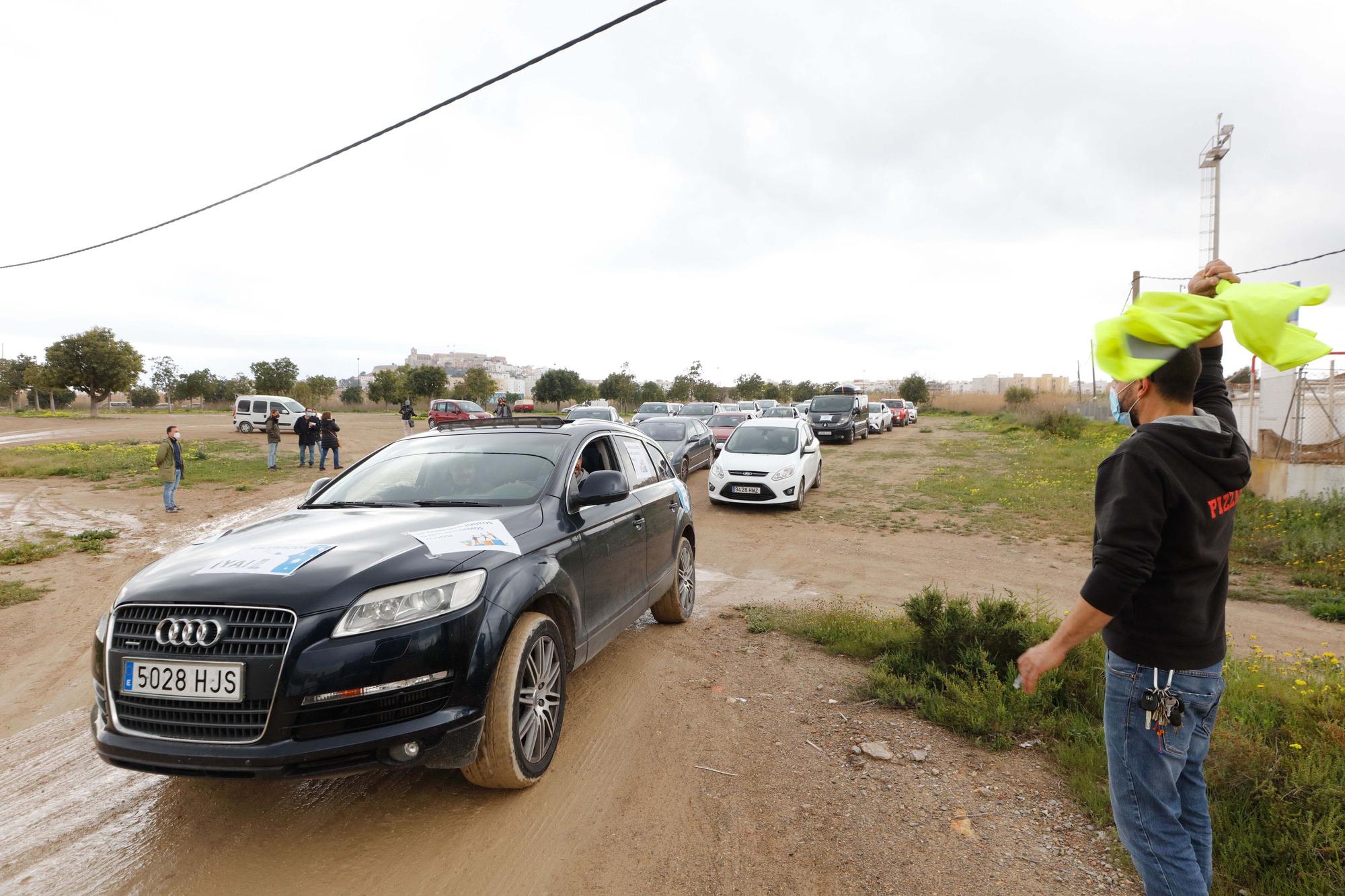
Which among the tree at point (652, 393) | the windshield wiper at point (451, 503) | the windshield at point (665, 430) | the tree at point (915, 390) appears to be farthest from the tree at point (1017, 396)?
the windshield wiper at point (451, 503)

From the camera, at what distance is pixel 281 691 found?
105 inches

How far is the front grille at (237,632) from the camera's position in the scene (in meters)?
2.69

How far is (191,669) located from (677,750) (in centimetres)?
236

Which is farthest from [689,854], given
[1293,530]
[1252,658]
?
[1293,530]

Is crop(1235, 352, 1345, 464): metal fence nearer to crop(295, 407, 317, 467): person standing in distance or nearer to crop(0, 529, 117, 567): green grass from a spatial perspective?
crop(0, 529, 117, 567): green grass

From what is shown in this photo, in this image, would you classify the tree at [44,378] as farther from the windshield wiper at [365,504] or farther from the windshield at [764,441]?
the windshield wiper at [365,504]

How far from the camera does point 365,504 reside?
414 centimetres

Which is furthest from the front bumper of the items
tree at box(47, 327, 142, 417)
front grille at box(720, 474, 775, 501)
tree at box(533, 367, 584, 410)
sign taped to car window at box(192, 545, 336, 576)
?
tree at box(533, 367, 584, 410)

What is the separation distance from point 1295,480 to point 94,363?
210ft

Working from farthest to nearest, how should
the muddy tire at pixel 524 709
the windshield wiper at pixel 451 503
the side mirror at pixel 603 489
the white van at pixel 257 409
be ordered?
the white van at pixel 257 409 < the side mirror at pixel 603 489 < the windshield wiper at pixel 451 503 < the muddy tire at pixel 524 709

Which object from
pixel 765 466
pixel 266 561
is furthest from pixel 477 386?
pixel 266 561

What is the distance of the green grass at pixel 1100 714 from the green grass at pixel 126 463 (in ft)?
52.3

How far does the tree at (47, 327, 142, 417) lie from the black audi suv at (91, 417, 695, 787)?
190 feet

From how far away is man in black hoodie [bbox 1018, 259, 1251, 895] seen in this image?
78.2 inches
